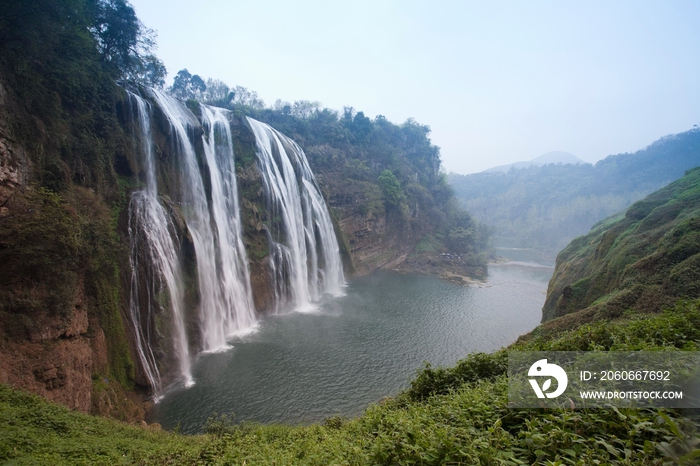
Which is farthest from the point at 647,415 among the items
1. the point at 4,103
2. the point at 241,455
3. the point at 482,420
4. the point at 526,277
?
the point at 526,277

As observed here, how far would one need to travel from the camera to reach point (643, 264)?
Result: 8.50 m

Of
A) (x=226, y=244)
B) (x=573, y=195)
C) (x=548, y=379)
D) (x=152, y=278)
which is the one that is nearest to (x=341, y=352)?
(x=152, y=278)

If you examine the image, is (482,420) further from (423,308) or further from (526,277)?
(526,277)

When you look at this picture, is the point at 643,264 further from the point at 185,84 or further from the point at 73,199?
the point at 185,84

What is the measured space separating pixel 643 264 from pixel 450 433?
346 inches

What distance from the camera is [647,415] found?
2365 mm

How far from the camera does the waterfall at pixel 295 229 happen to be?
21.8 meters

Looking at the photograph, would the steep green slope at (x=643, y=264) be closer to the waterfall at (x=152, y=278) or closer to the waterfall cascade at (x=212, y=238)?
the waterfall at (x=152, y=278)

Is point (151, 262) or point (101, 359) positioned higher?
point (151, 262)

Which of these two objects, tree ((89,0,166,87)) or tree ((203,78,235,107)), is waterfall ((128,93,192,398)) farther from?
tree ((203,78,235,107))

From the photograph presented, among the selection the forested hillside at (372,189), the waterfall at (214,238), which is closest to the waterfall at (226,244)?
the waterfall at (214,238)

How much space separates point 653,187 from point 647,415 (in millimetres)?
97542

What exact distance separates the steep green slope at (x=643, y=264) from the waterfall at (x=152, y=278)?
13658mm

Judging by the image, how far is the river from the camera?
34.9 feet
